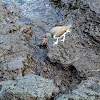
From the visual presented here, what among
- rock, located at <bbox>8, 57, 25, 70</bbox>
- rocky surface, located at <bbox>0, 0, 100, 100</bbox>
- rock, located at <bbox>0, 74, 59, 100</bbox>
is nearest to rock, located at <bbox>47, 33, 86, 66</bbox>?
rocky surface, located at <bbox>0, 0, 100, 100</bbox>

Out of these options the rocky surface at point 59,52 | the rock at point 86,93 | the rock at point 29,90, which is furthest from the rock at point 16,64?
the rock at point 86,93

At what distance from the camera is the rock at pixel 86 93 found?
2.38 meters

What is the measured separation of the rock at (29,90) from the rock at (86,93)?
0.91 ft

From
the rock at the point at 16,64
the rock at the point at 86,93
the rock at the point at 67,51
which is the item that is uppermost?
the rock at the point at 86,93

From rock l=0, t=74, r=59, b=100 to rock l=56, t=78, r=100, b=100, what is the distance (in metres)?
0.28

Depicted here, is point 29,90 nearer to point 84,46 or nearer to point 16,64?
point 16,64

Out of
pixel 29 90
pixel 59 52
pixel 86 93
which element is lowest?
pixel 59 52

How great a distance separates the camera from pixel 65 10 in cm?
692

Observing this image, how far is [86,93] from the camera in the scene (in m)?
2.45

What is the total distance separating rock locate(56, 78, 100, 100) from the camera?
2381 mm

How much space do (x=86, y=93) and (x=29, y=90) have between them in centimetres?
112

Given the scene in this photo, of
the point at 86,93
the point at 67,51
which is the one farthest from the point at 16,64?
the point at 86,93

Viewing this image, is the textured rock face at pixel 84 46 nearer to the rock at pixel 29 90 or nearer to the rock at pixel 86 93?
the rock at pixel 86 93

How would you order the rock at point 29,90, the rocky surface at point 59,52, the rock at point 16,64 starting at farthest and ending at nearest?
the rock at point 16,64
the rocky surface at point 59,52
the rock at point 29,90
